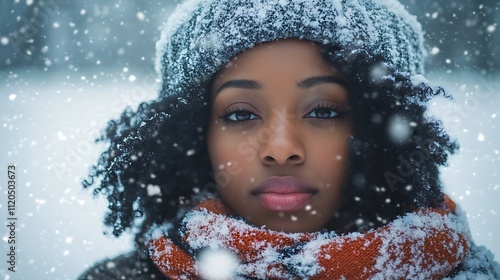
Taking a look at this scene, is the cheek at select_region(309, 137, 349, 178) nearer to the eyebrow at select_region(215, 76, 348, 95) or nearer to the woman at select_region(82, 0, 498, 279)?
the woman at select_region(82, 0, 498, 279)

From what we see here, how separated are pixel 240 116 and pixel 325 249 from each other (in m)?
0.49

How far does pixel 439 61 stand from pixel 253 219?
10.6 feet

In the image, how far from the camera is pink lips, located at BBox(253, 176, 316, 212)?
53.0 inches

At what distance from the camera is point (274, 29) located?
137cm

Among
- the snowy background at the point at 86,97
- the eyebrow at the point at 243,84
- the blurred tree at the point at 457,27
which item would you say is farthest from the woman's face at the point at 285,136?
the blurred tree at the point at 457,27

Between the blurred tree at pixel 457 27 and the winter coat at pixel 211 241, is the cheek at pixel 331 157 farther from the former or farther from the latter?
the blurred tree at pixel 457 27

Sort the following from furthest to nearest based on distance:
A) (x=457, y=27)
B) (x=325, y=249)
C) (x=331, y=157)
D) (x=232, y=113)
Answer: (x=457, y=27) → (x=232, y=113) → (x=331, y=157) → (x=325, y=249)

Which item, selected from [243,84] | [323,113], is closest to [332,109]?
[323,113]

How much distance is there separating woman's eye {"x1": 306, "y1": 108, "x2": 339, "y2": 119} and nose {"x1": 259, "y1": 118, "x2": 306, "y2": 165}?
3.6 inches

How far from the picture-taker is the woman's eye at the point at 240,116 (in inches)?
57.0

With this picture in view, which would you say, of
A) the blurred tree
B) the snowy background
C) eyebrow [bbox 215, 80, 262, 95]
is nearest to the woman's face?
eyebrow [bbox 215, 80, 262, 95]

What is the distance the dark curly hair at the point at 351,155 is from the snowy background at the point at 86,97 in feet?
4.22

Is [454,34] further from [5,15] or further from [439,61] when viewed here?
[5,15]

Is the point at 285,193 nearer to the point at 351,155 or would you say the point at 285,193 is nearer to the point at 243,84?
the point at 351,155
